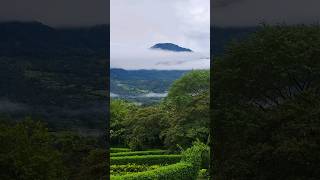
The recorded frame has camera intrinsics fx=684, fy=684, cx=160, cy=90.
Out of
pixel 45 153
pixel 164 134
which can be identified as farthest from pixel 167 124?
pixel 45 153

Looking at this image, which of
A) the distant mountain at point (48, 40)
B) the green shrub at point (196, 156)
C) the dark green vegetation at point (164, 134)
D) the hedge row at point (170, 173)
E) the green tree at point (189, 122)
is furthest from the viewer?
the green tree at point (189, 122)

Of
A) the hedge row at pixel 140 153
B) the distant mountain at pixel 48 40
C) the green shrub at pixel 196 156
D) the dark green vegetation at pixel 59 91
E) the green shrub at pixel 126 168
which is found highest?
the distant mountain at pixel 48 40

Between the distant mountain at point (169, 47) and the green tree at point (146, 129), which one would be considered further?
the distant mountain at point (169, 47)

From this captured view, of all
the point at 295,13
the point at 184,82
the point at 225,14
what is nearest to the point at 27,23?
the point at 225,14

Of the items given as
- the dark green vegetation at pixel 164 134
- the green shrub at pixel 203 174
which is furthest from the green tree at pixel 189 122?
the green shrub at pixel 203 174

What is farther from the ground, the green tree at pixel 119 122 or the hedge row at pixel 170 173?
the green tree at pixel 119 122

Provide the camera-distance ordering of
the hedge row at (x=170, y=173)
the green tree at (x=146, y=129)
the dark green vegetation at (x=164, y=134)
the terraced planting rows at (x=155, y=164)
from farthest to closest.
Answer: the green tree at (x=146, y=129) → the dark green vegetation at (x=164, y=134) → the terraced planting rows at (x=155, y=164) → the hedge row at (x=170, y=173)

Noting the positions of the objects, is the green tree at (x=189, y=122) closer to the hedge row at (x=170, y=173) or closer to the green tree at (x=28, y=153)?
the hedge row at (x=170, y=173)

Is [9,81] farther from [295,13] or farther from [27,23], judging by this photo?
[295,13]
